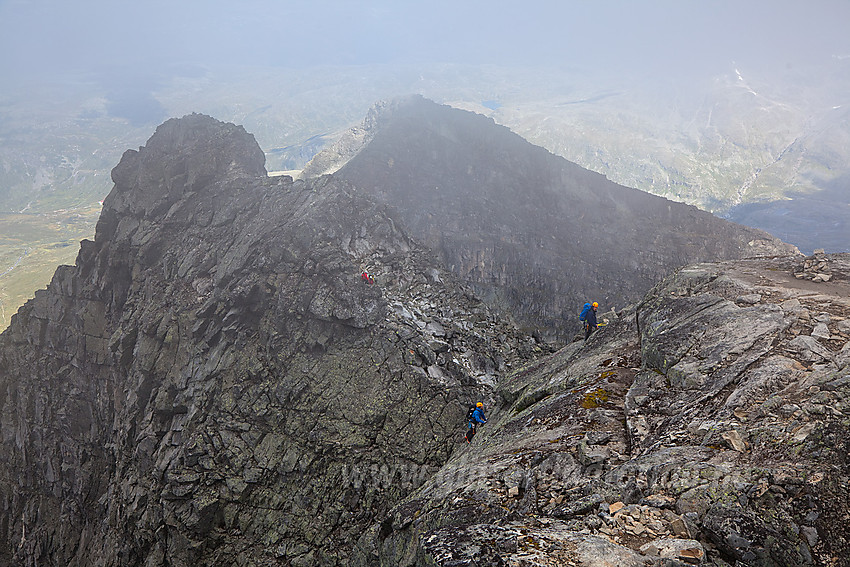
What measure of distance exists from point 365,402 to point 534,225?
68.8 metres

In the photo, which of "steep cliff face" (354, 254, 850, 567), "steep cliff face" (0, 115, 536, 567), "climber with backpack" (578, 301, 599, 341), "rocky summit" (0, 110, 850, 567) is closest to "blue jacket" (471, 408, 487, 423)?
"rocky summit" (0, 110, 850, 567)

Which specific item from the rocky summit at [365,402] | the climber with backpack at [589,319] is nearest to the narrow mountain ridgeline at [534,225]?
the rocky summit at [365,402]

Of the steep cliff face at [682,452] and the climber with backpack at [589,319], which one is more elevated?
the steep cliff face at [682,452]

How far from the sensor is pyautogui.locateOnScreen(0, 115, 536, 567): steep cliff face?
27.4 meters

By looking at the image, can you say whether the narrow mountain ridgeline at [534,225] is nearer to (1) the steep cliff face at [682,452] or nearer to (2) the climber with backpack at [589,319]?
(2) the climber with backpack at [589,319]

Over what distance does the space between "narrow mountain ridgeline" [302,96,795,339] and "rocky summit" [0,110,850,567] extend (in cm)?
3980

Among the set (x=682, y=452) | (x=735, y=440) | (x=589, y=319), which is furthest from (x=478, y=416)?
(x=735, y=440)

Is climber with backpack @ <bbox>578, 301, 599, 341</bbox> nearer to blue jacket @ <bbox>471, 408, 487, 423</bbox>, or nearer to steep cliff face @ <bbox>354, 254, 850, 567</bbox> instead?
steep cliff face @ <bbox>354, 254, 850, 567</bbox>

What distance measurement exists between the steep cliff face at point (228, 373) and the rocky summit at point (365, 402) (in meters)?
0.20

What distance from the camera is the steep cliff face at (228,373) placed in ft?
89.9

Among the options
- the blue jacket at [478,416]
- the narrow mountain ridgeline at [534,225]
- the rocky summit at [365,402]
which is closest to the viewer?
the rocky summit at [365,402]

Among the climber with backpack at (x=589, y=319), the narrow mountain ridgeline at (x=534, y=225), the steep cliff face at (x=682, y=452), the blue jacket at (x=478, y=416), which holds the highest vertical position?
the steep cliff face at (x=682, y=452)

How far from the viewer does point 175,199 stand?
48500 mm

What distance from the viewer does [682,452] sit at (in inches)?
422
